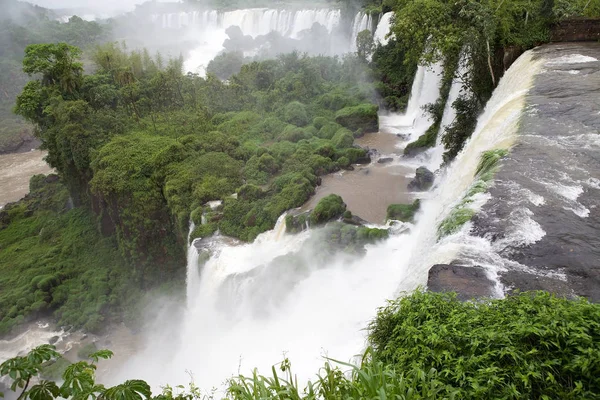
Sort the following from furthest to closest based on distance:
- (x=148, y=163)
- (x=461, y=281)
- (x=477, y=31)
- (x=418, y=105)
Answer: (x=418, y=105), (x=148, y=163), (x=477, y=31), (x=461, y=281)

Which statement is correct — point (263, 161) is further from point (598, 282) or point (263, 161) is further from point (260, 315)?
point (598, 282)

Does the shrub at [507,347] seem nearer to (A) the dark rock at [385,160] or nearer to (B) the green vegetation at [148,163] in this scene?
(B) the green vegetation at [148,163]

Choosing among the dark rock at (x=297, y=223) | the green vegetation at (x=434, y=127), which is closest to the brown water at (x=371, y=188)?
the green vegetation at (x=434, y=127)

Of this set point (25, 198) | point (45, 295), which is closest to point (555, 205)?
point (45, 295)

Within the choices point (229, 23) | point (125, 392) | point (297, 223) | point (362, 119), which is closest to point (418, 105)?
point (362, 119)

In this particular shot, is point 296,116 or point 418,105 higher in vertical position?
point 418,105

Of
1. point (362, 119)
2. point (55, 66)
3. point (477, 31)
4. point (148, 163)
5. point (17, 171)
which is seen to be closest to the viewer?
point (477, 31)

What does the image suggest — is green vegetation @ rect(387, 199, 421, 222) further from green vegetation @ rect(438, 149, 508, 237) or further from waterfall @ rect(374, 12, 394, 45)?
waterfall @ rect(374, 12, 394, 45)

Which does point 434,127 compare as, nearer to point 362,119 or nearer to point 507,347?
point 362,119
